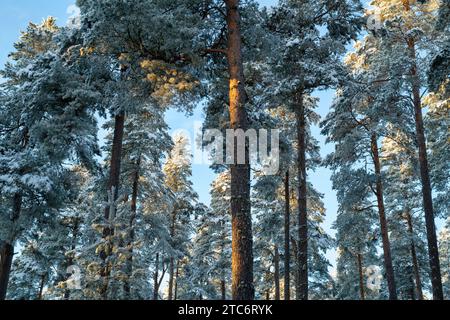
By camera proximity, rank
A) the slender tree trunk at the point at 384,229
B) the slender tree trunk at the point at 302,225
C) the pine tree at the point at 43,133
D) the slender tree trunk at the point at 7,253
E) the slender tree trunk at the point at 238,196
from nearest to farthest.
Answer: the slender tree trunk at the point at 238,196, the pine tree at the point at 43,133, the slender tree trunk at the point at 302,225, the slender tree trunk at the point at 7,253, the slender tree trunk at the point at 384,229

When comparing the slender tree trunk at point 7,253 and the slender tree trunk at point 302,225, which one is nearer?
the slender tree trunk at point 302,225

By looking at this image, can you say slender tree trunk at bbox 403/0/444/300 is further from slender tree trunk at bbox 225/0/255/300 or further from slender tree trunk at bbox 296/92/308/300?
slender tree trunk at bbox 225/0/255/300

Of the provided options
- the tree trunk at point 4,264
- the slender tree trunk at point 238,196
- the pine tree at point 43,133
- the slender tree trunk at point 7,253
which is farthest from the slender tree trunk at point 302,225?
the tree trunk at point 4,264

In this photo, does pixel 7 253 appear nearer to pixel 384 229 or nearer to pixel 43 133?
pixel 43 133

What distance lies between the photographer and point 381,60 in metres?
16.5

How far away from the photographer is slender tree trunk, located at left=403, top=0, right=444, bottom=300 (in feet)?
47.8

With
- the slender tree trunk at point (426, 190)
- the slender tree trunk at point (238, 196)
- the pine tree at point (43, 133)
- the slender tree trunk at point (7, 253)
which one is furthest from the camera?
the slender tree trunk at point (7, 253)

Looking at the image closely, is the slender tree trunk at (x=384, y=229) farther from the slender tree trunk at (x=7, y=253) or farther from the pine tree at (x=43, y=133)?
the slender tree trunk at (x=7, y=253)

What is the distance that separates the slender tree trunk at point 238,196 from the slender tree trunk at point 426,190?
9.10 m

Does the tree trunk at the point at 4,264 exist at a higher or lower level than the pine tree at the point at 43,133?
lower

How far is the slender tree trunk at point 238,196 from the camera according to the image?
8.17 meters
